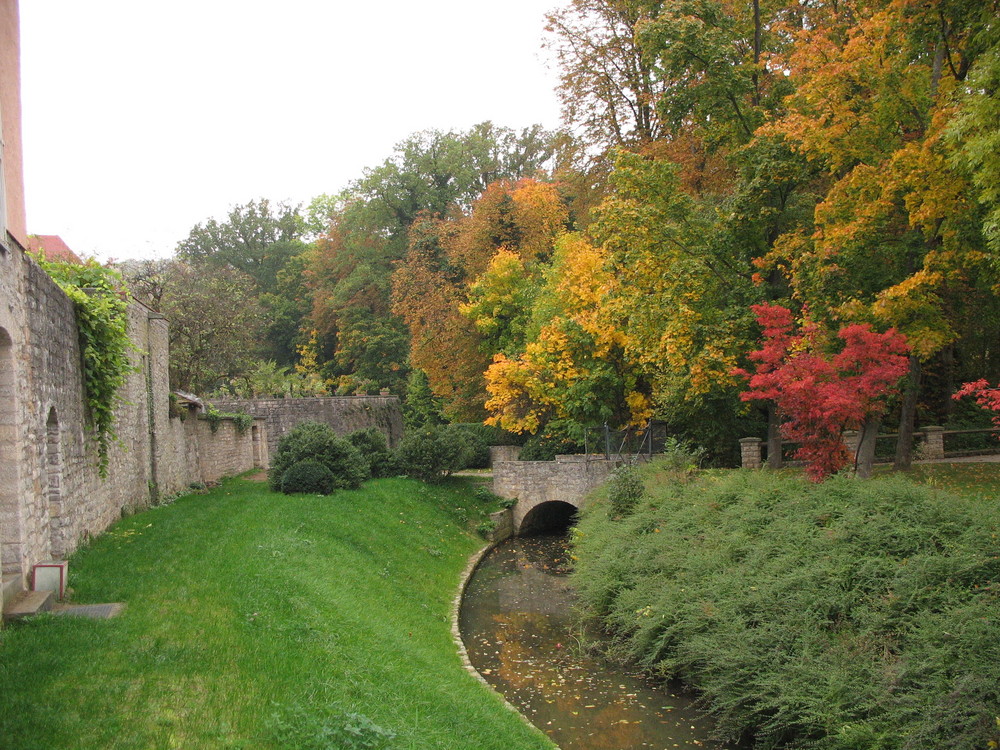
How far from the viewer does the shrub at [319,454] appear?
19797mm

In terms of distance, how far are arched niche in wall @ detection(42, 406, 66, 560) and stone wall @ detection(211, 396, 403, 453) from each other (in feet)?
55.7

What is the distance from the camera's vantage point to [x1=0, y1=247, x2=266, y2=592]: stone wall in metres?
7.78

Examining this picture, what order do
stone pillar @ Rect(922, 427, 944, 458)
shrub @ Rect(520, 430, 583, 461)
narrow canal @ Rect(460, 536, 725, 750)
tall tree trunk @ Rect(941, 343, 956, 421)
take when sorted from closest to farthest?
narrow canal @ Rect(460, 536, 725, 750) → stone pillar @ Rect(922, 427, 944, 458) → tall tree trunk @ Rect(941, 343, 956, 421) → shrub @ Rect(520, 430, 583, 461)

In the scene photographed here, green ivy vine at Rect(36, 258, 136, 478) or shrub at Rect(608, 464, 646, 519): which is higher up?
green ivy vine at Rect(36, 258, 136, 478)

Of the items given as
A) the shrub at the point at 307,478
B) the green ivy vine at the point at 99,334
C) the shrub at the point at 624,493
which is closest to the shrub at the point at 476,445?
the shrub at the point at 307,478

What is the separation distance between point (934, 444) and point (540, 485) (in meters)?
10.8

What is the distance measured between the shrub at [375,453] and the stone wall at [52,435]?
846cm

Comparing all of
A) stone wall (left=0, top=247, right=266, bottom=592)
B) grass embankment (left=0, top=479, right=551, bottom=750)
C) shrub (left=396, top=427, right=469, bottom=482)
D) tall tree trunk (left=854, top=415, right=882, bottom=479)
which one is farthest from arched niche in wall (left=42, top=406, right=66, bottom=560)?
shrub (left=396, top=427, right=469, bottom=482)

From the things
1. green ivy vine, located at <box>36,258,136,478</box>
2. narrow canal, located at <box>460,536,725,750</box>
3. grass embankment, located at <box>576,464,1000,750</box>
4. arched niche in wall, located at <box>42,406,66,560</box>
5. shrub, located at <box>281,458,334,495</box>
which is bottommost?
narrow canal, located at <box>460,536,725,750</box>

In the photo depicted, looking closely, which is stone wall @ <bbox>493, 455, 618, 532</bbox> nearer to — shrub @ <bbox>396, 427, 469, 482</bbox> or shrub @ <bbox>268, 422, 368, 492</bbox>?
shrub @ <bbox>396, 427, 469, 482</bbox>

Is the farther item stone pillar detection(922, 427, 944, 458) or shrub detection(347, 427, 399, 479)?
shrub detection(347, 427, 399, 479)

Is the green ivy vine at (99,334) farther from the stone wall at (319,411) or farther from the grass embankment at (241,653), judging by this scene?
the stone wall at (319,411)

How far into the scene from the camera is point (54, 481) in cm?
941

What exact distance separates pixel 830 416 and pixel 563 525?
45.7ft
